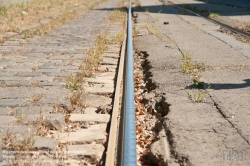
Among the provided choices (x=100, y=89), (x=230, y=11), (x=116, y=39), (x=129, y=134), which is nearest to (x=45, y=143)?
(x=129, y=134)

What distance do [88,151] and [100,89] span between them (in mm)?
1863

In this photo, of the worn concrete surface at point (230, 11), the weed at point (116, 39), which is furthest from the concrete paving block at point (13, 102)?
the worn concrete surface at point (230, 11)

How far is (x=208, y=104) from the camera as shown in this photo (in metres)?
4.02

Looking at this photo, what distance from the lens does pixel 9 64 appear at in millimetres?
6199

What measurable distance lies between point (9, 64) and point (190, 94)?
10.8 feet

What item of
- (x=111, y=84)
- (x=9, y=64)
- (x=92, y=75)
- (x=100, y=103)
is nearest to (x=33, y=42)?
(x=9, y=64)

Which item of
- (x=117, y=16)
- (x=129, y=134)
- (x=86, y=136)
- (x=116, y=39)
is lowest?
(x=86, y=136)

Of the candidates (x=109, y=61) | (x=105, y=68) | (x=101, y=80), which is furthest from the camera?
(x=109, y=61)

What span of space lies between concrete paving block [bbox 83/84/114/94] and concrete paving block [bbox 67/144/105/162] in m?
1.63

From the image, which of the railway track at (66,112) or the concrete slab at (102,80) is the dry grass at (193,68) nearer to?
the railway track at (66,112)

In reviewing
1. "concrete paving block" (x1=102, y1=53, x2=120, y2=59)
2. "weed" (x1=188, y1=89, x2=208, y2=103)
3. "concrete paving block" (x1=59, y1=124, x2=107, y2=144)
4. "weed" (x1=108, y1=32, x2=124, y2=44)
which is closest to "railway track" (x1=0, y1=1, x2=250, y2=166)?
"concrete paving block" (x1=59, y1=124, x2=107, y2=144)

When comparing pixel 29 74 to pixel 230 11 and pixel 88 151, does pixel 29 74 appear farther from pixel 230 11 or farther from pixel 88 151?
pixel 230 11

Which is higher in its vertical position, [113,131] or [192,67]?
[192,67]

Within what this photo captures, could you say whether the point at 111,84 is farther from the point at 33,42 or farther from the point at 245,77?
the point at 33,42
